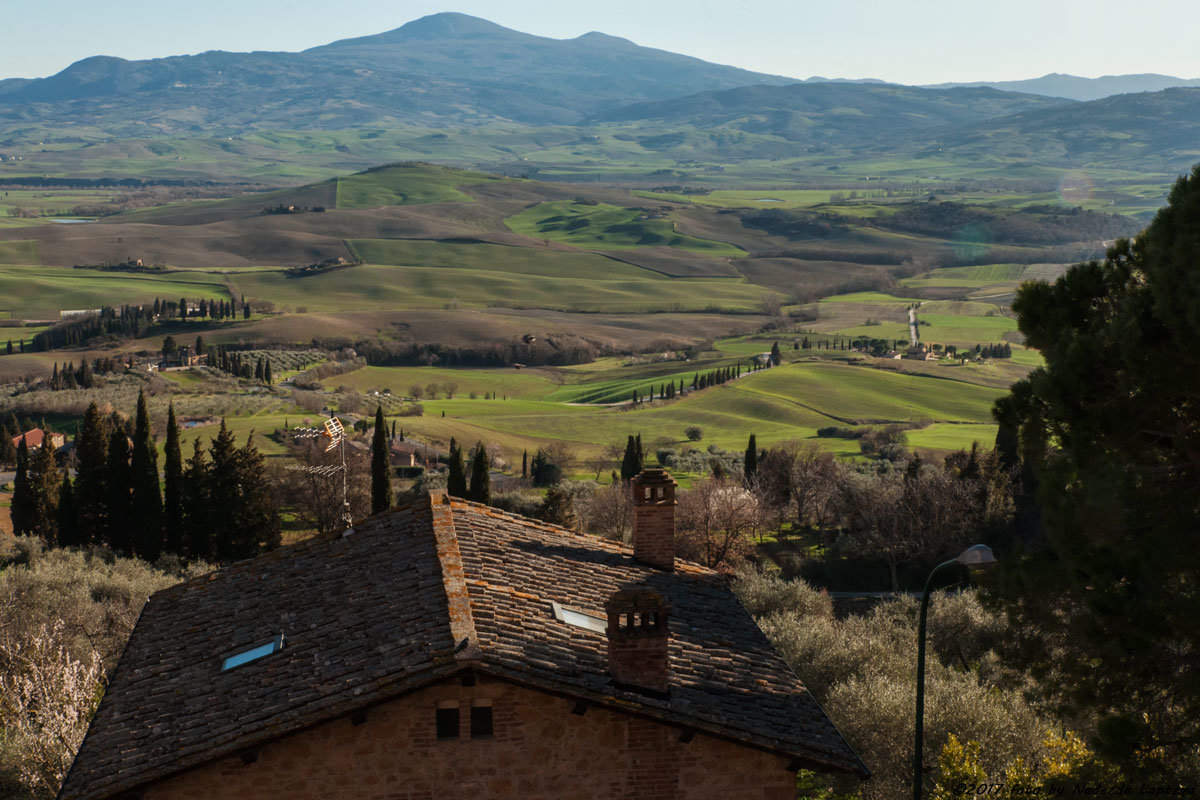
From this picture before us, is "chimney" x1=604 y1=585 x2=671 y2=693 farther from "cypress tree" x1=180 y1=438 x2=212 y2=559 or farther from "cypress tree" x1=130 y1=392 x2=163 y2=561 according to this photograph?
"cypress tree" x1=180 y1=438 x2=212 y2=559

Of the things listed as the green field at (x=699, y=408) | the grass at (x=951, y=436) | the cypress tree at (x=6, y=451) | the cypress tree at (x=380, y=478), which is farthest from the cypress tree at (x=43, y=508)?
the grass at (x=951, y=436)

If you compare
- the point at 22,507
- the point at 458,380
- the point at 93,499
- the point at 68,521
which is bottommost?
the point at 458,380

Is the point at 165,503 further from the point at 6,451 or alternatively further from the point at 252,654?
the point at 6,451

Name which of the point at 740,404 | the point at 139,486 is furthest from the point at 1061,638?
the point at 740,404

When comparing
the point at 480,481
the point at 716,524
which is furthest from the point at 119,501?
the point at 716,524

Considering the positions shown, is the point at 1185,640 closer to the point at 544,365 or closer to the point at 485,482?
the point at 485,482

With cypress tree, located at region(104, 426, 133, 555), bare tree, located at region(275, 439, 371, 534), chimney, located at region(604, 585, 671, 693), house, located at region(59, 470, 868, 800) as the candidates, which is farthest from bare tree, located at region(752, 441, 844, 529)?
chimney, located at region(604, 585, 671, 693)

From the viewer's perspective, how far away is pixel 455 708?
14.2m

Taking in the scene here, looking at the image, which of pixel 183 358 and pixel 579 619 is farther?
pixel 183 358

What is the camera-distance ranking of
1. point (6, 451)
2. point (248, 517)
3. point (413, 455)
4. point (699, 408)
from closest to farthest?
1. point (248, 517)
2. point (413, 455)
3. point (6, 451)
4. point (699, 408)

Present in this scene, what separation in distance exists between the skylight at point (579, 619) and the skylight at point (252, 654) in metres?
3.75

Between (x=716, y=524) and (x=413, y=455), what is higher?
(x=716, y=524)

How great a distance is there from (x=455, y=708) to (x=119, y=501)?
47.2m

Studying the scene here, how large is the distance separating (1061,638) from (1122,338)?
14.3ft
